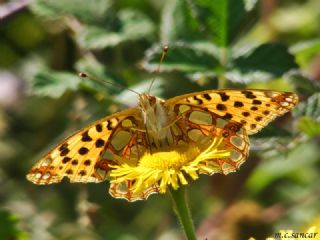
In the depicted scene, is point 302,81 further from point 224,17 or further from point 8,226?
point 8,226

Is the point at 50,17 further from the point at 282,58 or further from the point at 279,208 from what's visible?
the point at 279,208

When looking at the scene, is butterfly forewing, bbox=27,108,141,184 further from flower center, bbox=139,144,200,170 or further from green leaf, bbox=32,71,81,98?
green leaf, bbox=32,71,81,98

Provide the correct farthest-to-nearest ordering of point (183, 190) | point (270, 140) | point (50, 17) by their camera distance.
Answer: point (50, 17) < point (270, 140) < point (183, 190)

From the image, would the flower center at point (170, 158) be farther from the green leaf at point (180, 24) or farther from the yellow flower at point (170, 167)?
the green leaf at point (180, 24)

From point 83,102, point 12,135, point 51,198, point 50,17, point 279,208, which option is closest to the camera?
point 50,17

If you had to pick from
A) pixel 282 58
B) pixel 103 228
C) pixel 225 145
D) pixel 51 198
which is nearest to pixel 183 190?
pixel 225 145

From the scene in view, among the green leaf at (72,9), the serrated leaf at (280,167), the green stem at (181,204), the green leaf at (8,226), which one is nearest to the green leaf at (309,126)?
the green stem at (181,204)

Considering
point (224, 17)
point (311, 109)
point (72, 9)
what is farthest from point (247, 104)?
point (72, 9)
